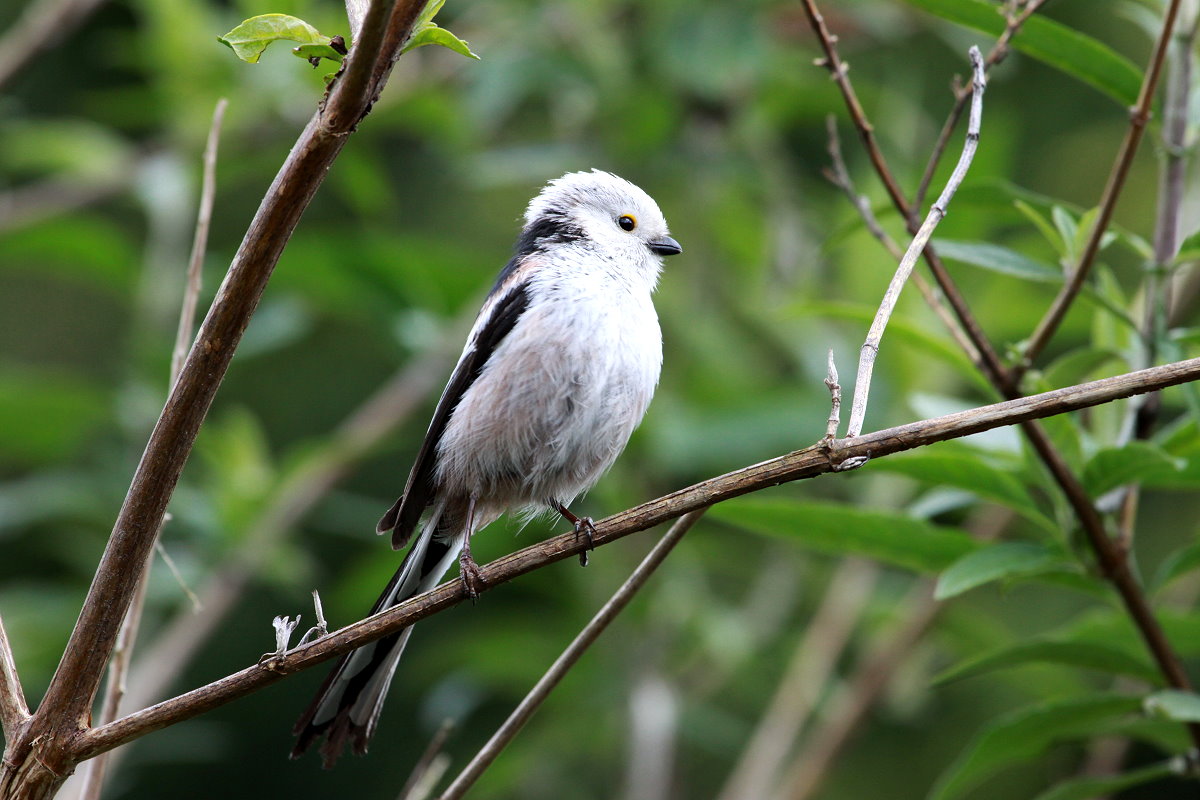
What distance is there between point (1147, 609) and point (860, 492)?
6.86ft

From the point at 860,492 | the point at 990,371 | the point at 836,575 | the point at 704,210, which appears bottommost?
the point at 836,575

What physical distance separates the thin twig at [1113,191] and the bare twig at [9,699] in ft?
6.34

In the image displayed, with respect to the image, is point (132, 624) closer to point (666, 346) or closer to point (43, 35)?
point (43, 35)

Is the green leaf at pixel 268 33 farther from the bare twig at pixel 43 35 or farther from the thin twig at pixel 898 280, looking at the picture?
the bare twig at pixel 43 35

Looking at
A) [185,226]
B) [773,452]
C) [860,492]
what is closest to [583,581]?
[773,452]

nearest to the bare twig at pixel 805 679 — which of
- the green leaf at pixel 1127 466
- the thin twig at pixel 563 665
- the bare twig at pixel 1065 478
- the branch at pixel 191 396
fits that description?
the bare twig at pixel 1065 478

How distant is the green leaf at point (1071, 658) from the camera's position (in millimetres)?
2523

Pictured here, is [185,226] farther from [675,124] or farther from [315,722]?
[315,722]

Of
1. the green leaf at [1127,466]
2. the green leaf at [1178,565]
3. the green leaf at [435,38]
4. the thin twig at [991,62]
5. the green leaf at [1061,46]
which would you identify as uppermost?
the green leaf at [1061,46]

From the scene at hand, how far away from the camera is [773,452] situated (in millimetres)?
4164

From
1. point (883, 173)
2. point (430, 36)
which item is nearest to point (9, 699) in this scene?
point (430, 36)

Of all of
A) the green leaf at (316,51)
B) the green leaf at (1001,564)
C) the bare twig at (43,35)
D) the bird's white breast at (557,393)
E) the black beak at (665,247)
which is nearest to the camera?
the green leaf at (316,51)

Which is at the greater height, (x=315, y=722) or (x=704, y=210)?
(x=704, y=210)

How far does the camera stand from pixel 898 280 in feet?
6.01
